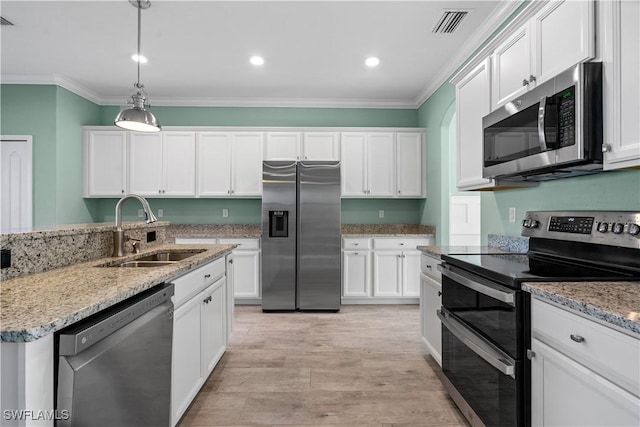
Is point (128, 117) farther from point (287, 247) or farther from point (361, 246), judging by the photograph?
point (361, 246)

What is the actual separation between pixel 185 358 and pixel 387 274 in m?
2.93

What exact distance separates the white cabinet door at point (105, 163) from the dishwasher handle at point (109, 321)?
143 inches

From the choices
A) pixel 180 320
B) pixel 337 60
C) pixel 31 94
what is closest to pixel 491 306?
pixel 180 320

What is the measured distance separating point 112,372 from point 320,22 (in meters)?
2.89

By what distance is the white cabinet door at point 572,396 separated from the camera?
95 centimetres

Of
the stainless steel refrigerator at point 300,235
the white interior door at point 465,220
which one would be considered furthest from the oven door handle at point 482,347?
the white interior door at point 465,220

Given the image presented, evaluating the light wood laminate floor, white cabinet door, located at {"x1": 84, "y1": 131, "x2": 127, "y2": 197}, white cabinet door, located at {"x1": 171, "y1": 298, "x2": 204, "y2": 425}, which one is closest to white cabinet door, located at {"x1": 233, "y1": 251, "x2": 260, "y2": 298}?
the light wood laminate floor

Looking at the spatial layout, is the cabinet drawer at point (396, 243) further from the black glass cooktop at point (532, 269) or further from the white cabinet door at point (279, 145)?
the black glass cooktop at point (532, 269)

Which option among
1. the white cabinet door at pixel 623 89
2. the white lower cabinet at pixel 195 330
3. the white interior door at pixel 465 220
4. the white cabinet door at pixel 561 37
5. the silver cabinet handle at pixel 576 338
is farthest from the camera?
the white interior door at pixel 465 220

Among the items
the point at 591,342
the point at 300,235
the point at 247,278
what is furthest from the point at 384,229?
the point at 591,342

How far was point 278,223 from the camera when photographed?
4117 mm

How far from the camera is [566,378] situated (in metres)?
1.15

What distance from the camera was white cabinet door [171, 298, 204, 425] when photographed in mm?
1723

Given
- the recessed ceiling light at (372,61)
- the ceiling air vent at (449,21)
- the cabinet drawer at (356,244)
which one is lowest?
the cabinet drawer at (356,244)
